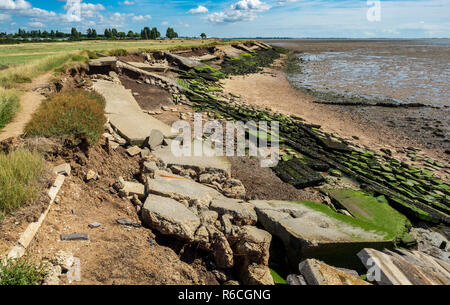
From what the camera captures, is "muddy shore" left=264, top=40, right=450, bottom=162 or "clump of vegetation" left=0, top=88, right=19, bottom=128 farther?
"muddy shore" left=264, top=40, right=450, bottom=162

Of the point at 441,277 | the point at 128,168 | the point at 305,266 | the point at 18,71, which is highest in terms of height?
the point at 18,71

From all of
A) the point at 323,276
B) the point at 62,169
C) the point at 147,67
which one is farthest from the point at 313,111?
the point at 62,169

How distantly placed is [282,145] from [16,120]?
7712 millimetres

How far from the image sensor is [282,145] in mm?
9445

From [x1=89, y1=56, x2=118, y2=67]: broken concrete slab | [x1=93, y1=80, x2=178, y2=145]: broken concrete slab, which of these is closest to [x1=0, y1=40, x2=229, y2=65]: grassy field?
[x1=89, y1=56, x2=118, y2=67]: broken concrete slab

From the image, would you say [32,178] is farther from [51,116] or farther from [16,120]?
[16,120]

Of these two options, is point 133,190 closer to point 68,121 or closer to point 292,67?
point 68,121

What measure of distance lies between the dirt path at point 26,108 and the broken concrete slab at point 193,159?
292cm

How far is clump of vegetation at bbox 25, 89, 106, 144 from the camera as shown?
198 inches

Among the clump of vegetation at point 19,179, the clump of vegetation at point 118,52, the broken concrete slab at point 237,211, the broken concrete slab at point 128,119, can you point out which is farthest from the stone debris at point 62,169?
the clump of vegetation at point 118,52

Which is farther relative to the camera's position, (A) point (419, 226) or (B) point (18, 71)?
(B) point (18, 71)

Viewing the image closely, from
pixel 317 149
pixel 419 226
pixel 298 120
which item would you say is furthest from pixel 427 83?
pixel 419 226

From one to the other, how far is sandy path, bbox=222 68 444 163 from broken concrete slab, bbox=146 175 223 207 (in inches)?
311

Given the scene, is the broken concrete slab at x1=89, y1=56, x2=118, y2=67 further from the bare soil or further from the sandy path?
the sandy path
